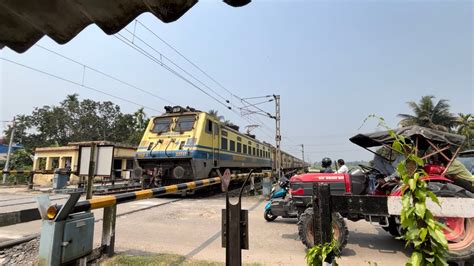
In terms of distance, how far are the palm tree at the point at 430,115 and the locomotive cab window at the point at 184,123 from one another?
24296mm

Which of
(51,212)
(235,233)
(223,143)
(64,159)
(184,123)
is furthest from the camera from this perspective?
(64,159)

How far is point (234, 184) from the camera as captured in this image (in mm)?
18484

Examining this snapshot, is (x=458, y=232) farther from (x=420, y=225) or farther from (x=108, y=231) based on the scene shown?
(x=108, y=231)

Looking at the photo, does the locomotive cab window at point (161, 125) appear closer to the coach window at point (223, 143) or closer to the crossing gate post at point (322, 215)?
the coach window at point (223, 143)

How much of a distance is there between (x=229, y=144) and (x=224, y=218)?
38.9 feet

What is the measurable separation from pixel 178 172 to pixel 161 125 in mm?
2480

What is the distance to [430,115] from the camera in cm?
2898

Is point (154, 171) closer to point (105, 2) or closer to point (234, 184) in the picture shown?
point (234, 184)

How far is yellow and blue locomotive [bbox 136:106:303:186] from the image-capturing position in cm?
1130

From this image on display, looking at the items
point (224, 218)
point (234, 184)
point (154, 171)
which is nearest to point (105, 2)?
point (224, 218)

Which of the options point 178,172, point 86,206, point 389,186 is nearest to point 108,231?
point 86,206

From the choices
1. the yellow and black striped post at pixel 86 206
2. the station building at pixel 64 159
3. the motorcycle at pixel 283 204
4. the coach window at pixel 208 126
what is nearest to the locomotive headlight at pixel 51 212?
the yellow and black striped post at pixel 86 206

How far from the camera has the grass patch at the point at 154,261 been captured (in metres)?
4.09

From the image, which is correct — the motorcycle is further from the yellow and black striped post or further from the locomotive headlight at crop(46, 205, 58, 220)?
the locomotive headlight at crop(46, 205, 58, 220)
